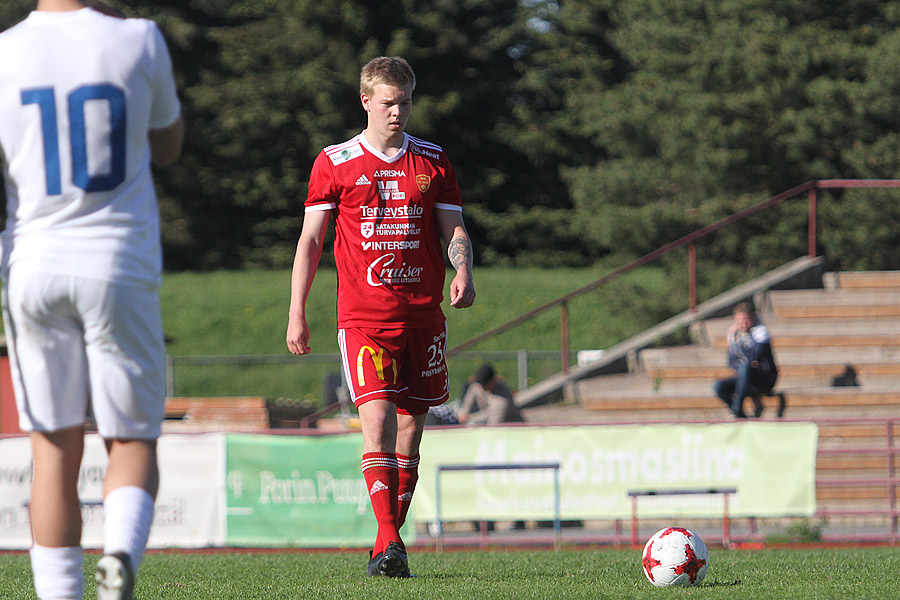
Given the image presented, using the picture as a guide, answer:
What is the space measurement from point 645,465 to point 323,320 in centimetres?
2296

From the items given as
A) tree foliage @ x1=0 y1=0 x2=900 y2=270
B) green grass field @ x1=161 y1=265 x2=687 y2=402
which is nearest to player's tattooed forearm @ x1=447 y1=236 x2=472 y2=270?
green grass field @ x1=161 y1=265 x2=687 y2=402

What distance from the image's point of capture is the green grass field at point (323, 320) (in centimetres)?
2689

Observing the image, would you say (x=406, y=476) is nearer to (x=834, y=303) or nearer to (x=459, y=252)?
(x=459, y=252)

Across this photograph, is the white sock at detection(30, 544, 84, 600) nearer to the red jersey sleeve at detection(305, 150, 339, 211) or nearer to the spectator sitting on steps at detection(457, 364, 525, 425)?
the red jersey sleeve at detection(305, 150, 339, 211)

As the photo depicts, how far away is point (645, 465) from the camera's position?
10.4 metres

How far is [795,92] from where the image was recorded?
26.2m

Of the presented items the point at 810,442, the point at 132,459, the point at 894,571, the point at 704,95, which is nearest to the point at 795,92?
the point at 704,95

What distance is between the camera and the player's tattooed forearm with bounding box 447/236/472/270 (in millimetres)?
5676

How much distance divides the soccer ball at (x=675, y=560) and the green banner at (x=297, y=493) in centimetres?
520

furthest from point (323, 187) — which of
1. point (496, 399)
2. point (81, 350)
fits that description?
point (496, 399)

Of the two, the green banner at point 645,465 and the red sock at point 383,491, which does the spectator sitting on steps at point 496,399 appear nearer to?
the green banner at point 645,465

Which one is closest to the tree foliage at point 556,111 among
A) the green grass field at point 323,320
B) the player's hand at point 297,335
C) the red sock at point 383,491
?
the green grass field at point 323,320

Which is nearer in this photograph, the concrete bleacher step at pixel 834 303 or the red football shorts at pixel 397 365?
the red football shorts at pixel 397 365

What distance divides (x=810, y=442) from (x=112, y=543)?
26.9 feet
